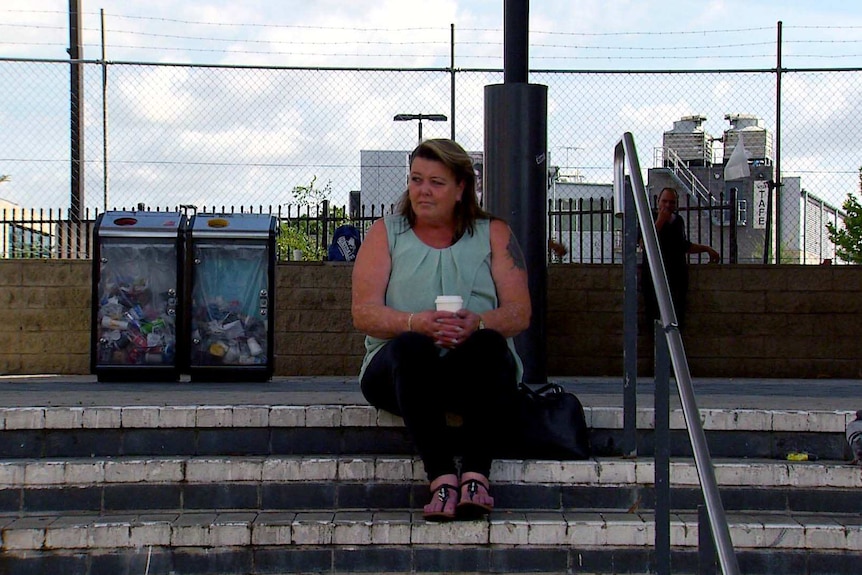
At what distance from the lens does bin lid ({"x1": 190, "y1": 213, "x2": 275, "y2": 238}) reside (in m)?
7.16

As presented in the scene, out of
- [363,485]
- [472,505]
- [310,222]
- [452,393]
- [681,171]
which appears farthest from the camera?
[681,171]

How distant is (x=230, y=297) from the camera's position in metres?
7.24

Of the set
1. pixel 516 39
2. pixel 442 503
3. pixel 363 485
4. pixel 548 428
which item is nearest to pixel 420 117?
pixel 516 39

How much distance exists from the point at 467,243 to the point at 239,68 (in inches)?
168

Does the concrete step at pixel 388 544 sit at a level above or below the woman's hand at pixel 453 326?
below

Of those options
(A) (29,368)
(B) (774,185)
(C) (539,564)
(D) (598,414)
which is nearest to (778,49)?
(B) (774,185)

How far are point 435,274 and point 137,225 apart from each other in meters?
3.41

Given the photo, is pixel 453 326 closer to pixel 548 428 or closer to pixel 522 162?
pixel 548 428

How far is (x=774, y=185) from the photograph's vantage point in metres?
8.14

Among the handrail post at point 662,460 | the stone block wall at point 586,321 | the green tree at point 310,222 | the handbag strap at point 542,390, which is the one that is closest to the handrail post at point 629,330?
the handbag strap at point 542,390

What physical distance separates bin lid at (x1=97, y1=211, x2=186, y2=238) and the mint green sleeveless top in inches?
122

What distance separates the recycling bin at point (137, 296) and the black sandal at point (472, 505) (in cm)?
375

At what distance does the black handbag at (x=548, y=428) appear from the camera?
13.9 ft

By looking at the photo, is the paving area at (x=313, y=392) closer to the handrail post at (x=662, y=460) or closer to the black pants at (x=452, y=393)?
the black pants at (x=452, y=393)
